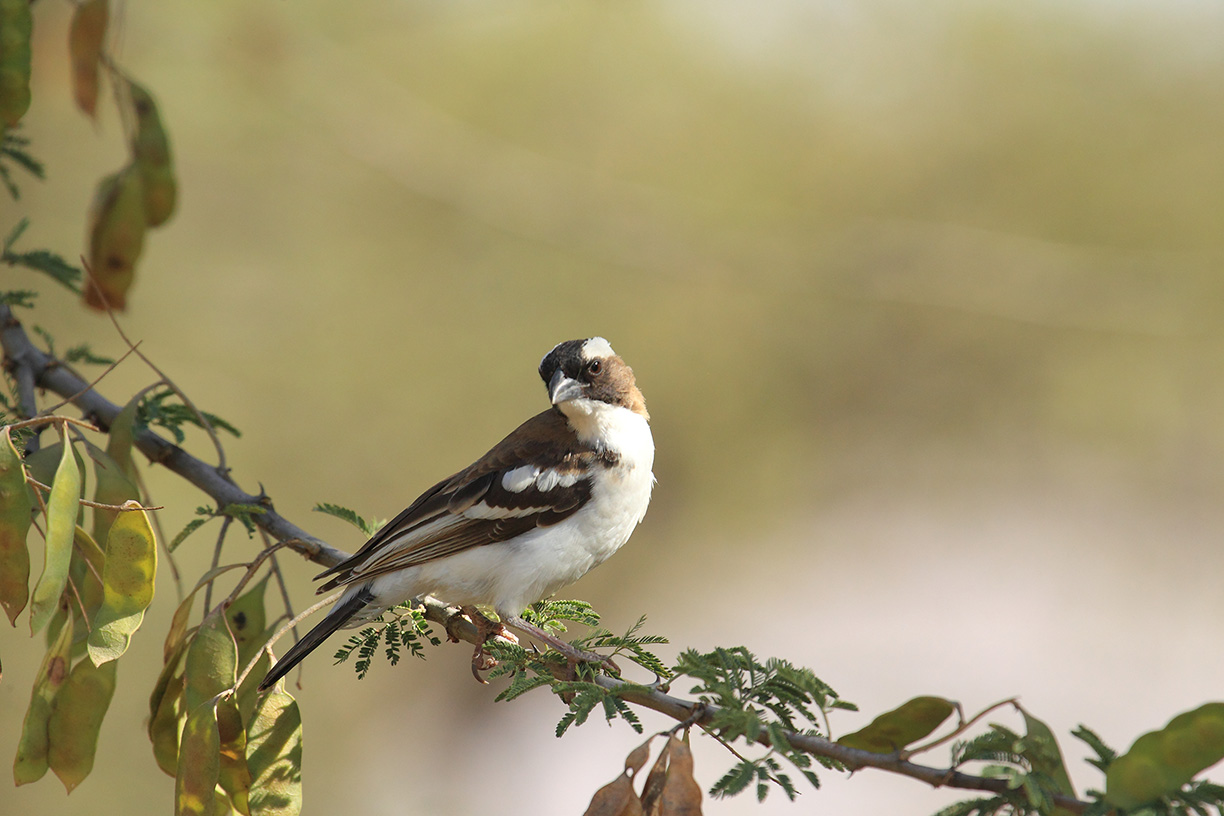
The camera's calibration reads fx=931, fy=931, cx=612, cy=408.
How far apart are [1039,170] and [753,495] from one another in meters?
5.39

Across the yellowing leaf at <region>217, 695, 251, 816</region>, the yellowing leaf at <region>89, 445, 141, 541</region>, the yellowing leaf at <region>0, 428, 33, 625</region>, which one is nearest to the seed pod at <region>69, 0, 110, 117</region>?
the yellowing leaf at <region>89, 445, 141, 541</region>

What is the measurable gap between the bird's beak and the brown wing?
6.8 inches

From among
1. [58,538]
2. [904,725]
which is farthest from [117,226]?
[904,725]

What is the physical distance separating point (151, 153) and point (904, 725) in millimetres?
3154

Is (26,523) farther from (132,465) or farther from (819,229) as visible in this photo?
(819,229)

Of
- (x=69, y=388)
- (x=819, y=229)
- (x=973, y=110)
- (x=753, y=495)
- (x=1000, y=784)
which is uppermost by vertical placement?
(x=973, y=110)

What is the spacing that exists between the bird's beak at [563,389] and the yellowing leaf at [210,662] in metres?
1.57

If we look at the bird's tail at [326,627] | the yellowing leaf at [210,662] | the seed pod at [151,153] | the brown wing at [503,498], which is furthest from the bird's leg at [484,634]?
the seed pod at [151,153]

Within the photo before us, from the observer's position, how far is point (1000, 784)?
1821mm

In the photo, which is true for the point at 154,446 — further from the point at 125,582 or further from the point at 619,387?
the point at 619,387

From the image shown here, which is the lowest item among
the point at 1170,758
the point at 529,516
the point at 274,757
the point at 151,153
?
the point at 1170,758

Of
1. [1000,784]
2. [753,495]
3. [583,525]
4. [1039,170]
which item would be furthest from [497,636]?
[1039,170]

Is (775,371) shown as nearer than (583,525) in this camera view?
No

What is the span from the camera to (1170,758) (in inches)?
65.7
